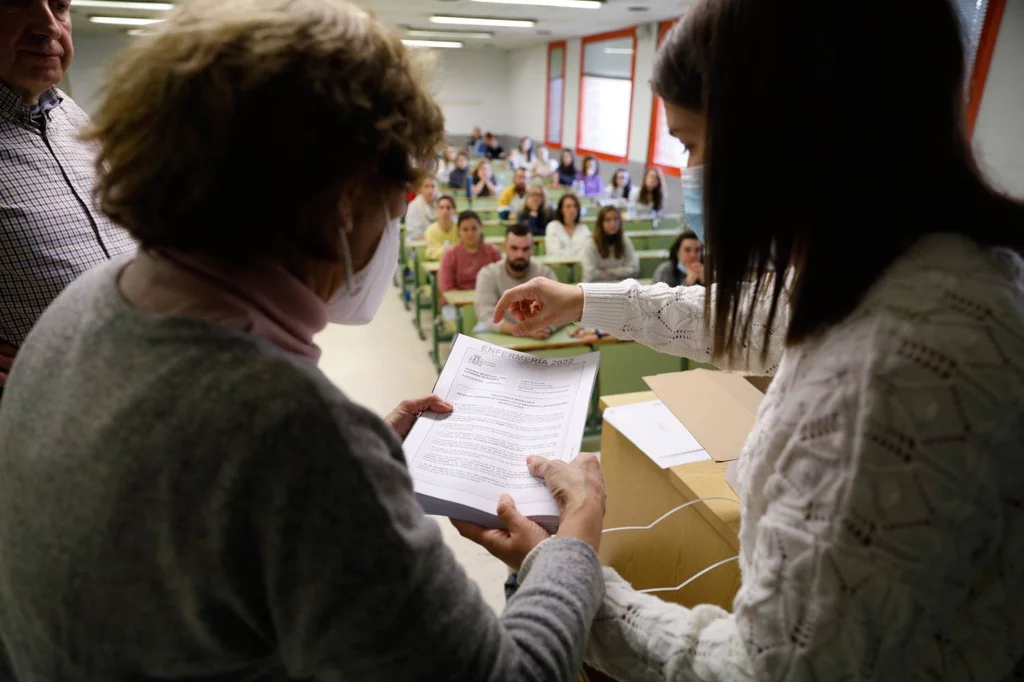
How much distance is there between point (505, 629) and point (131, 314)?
0.46m

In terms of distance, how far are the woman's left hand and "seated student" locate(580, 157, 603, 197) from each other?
8.63 meters

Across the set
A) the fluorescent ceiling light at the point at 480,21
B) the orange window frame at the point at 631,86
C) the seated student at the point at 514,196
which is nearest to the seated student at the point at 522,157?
the orange window frame at the point at 631,86

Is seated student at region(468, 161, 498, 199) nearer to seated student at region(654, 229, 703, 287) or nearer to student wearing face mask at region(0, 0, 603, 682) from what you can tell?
seated student at region(654, 229, 703, 287)

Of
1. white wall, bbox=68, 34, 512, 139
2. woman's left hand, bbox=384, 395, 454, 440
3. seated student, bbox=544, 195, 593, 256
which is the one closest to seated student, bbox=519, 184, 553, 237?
seated student, bbox=544, 195, 593, 256

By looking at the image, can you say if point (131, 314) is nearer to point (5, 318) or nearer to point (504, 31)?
point (5, 318)

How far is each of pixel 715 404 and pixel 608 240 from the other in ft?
12.3

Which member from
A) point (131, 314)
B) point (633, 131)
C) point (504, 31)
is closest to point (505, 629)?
point (131, 314)

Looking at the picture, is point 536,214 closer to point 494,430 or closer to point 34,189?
point 34,189

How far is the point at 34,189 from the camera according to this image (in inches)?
52.7

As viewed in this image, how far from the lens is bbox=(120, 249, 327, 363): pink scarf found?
0.53 meters

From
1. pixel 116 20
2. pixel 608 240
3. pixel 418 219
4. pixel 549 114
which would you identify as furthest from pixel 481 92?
pixel 608 240

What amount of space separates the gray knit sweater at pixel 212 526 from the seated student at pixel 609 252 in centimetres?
445

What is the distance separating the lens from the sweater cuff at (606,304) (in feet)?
4.33

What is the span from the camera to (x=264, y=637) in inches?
20.9
